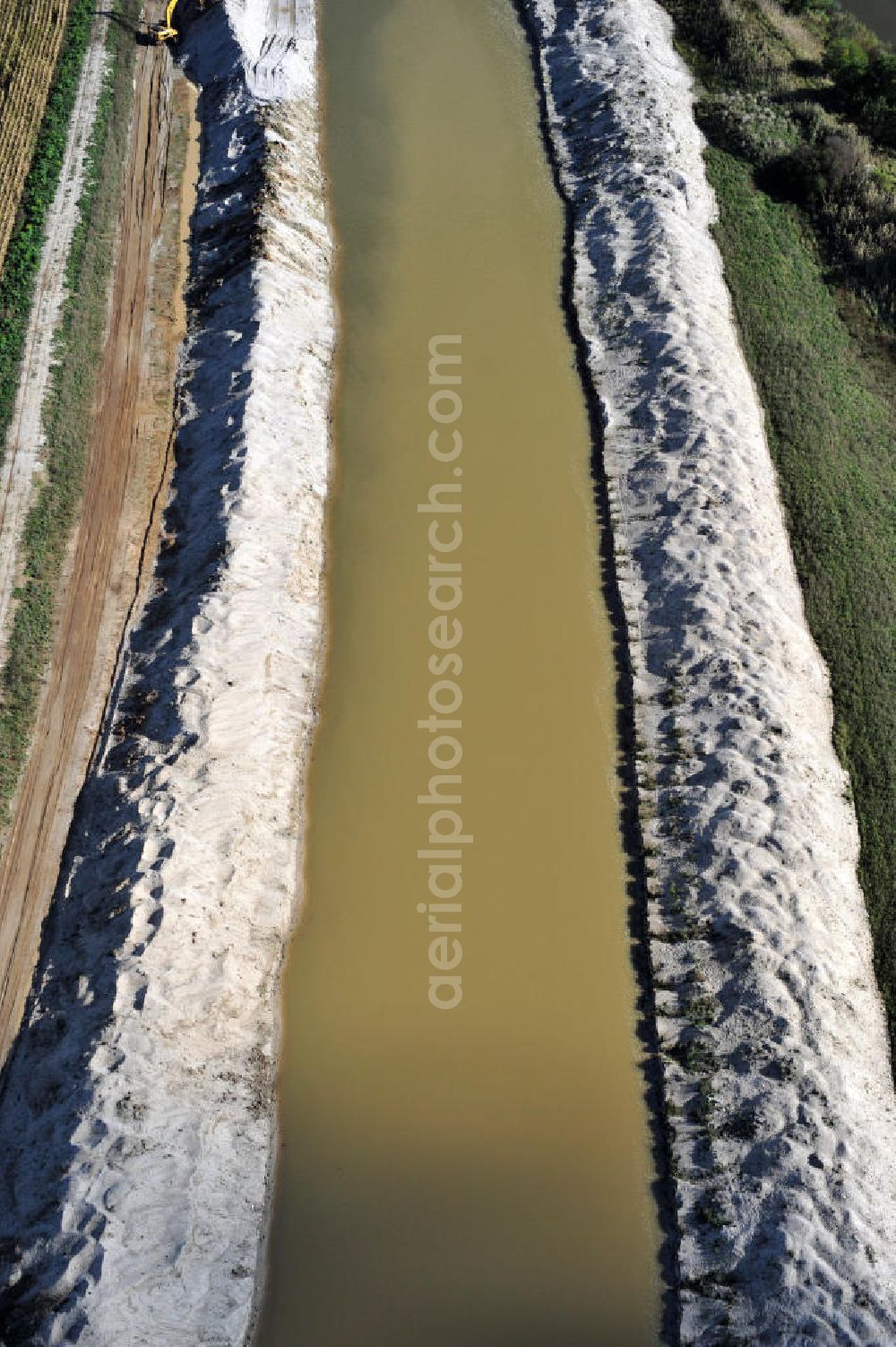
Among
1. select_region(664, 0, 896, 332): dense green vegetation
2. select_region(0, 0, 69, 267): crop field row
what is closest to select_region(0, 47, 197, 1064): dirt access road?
select_region(0, 0, 69, 267): crop field row

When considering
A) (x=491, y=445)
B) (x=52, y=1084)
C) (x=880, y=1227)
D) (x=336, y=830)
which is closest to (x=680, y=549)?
(x=491, y=445)

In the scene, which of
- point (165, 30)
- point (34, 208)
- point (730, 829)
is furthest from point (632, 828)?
point (165, 30)

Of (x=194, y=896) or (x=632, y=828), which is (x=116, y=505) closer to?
(x=194, y=896)

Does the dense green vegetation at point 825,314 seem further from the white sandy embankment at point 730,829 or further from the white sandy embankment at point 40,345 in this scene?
the white sandy embankment at point 40,345

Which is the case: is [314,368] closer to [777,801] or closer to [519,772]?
[519,772]

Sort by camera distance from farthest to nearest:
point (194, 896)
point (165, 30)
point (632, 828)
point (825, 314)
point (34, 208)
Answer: point (165, 30) → point (34, 208) → point (825, 314) → point (632, 828) → point (194, 896)

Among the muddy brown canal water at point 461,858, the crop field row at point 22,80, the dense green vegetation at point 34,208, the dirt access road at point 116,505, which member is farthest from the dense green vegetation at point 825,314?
the crop field row at point 22,80
